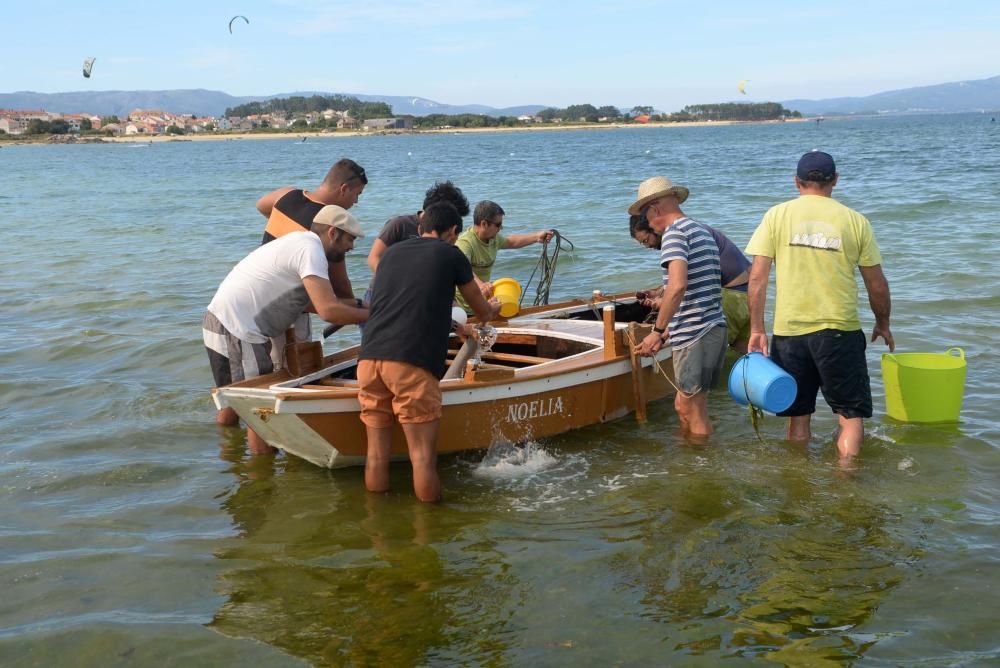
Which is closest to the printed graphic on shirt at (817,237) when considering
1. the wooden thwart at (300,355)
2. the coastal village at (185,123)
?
the wooden thwart at (300,355)

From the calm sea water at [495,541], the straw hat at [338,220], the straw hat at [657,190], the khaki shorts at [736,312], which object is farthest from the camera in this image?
the khaki shorts at [736,312]

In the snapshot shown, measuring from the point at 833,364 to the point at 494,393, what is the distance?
2279 millimetres

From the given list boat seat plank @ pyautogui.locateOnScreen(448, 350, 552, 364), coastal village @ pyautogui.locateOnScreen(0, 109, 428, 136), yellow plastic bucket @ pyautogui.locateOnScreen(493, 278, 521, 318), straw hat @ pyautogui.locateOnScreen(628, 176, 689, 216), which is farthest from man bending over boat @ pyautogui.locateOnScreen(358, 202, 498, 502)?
coastal village @ pyautogui.locateOnScreen(0, 109, 428, 136)

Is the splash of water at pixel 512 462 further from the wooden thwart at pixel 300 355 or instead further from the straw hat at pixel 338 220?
the straw hat at pixel 338 220

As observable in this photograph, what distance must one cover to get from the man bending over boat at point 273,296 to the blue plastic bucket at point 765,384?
8.22 feet

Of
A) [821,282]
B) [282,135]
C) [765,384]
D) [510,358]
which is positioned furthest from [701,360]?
[282,135]

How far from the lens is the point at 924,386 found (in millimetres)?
6453

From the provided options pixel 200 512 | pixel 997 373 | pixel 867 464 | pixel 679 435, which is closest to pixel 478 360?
pixel 679 435

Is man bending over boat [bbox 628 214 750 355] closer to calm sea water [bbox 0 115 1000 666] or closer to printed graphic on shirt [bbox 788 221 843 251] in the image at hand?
→ calm sea water [bbox 0 115 1000 666]

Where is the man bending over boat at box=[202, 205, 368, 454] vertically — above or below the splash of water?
above

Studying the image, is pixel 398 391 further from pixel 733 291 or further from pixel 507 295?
pixel 733 291

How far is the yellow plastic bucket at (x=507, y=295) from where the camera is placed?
828 cm

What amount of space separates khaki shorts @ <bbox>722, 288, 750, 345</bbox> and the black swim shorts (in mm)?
2245

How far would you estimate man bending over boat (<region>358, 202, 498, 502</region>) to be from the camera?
17.0 ft
